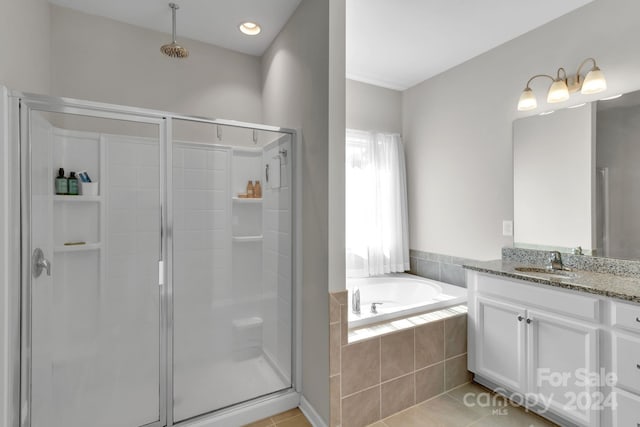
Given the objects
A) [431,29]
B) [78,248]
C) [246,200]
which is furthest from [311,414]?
[431,29]

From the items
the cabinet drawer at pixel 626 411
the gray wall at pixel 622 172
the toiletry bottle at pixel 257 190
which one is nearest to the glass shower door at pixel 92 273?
the toiletry bottle at pixel 257 190

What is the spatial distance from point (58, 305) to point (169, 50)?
66.9 inches

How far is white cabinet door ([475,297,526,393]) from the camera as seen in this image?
186 centimetres

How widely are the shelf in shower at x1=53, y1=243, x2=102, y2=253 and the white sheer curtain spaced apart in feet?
6.92

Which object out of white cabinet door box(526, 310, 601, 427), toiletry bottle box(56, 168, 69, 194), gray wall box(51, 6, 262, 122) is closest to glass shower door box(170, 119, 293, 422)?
toiletry bottle box(56, 168, 69, 194)

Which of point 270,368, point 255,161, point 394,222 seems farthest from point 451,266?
point 255,161

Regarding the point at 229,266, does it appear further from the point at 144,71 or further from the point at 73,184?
the point at 144,71

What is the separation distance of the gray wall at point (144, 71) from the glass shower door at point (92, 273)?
2.86ft

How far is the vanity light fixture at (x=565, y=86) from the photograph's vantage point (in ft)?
6.27

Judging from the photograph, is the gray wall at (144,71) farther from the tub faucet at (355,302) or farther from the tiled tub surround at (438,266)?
the tiled tub surround at (438,266)

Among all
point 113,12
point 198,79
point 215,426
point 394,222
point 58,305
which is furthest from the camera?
point 394,222

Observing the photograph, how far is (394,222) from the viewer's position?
3.30 meters

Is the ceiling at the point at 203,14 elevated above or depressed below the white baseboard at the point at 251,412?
above

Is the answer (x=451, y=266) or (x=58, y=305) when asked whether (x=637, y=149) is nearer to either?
(x=451, y=266)
